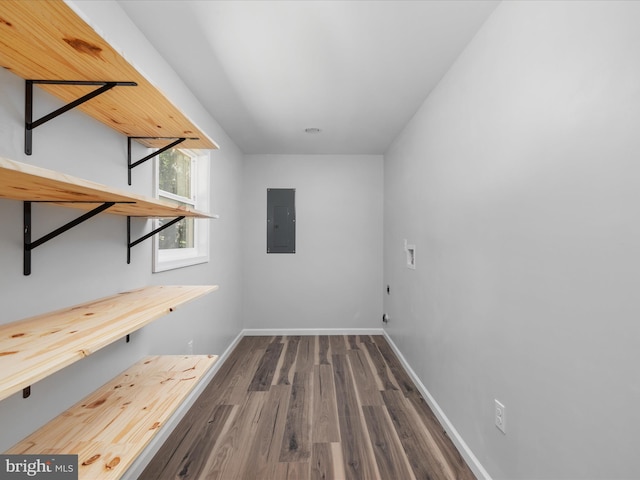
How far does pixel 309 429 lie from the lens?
2.08 meters

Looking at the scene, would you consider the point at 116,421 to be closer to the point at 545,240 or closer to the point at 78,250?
the point at 78,250

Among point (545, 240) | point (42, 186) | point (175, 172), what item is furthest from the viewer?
point (175, 172)

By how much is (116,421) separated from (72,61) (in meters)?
1.16

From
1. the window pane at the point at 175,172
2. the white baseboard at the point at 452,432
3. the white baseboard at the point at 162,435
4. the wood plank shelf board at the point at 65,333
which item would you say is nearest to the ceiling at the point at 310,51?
the window pane at the point at 175,172

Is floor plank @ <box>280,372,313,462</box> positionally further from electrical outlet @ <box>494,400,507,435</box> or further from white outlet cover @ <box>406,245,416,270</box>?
white outlet cover @ <box>406,245,416,270</box>

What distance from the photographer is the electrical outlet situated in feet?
4.71

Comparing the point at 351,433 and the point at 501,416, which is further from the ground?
the point at 501,416

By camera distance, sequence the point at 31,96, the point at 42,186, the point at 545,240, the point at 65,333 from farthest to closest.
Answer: the point at 545,240 < the point at 31,96 < the point at 65,333 < the point at 42,186

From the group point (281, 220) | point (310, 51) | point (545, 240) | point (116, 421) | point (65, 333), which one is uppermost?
point (310, 51)

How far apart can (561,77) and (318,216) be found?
3.24m

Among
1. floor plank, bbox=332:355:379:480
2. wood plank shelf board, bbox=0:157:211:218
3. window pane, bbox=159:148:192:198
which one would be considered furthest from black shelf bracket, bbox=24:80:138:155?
→ floor plank, bbox=332:355:379:480

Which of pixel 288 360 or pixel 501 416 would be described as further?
pixel 288 360

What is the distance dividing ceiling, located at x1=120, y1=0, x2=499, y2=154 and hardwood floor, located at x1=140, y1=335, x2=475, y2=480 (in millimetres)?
2425

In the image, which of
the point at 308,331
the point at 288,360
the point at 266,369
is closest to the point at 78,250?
the point at 266,369
